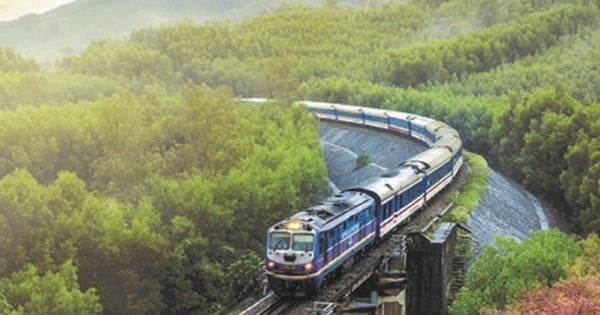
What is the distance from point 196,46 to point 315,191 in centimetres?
8471

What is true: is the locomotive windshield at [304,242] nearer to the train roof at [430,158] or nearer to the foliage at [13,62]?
the train roof at [430,158]

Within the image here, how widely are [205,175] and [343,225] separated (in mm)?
21593

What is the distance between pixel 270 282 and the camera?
1160 inches

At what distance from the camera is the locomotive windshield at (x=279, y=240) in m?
28.8

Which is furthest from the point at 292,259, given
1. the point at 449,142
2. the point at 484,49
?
the point at 484,49

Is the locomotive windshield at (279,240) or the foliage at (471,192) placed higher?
the locomotive windshield at (279,240)

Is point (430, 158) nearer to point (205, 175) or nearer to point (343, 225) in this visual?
point (205, 175)

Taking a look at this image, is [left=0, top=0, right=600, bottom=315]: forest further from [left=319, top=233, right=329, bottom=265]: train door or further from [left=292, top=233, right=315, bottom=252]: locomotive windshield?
[left=292, top=233, right=315, bottom=252]: locomotive windshield

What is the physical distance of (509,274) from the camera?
30.1 m

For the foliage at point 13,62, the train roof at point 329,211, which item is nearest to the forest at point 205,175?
the foliage at point 13,62

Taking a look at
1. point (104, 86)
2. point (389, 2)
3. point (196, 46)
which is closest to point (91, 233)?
point (104, 86)

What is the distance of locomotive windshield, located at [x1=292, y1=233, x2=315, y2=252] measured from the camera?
28344mm

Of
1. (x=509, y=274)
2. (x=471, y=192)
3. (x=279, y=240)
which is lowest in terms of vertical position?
(x=471, y=192)

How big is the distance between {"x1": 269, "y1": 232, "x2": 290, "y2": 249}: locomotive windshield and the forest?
294 inches
